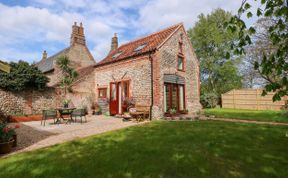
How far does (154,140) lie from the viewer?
234 inches

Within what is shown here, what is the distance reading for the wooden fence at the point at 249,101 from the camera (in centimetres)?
1809

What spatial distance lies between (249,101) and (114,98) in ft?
51.4

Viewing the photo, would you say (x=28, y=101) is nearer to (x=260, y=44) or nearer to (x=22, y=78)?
(x=22, y=78)

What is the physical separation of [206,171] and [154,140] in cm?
261

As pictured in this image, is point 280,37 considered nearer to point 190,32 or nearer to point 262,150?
point 262,150

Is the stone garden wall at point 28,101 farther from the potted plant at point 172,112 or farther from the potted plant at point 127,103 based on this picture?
the potted plant at point 172,112

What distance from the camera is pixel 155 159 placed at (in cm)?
414

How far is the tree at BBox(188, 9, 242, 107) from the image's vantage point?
25811 millimetres

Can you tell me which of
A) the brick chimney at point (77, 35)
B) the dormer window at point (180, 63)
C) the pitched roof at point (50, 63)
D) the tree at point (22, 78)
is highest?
the brick chimney at point (77, 35)

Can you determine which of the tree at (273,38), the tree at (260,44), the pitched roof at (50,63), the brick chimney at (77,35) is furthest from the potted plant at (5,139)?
the brick chimney at (77,35)

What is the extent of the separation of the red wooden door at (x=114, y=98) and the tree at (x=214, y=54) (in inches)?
634

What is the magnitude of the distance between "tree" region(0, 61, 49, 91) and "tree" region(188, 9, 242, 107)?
70.3ft

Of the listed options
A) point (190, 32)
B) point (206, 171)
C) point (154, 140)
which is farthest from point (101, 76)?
point (190, 32)

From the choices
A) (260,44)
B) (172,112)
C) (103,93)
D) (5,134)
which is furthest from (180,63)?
(5,134)
